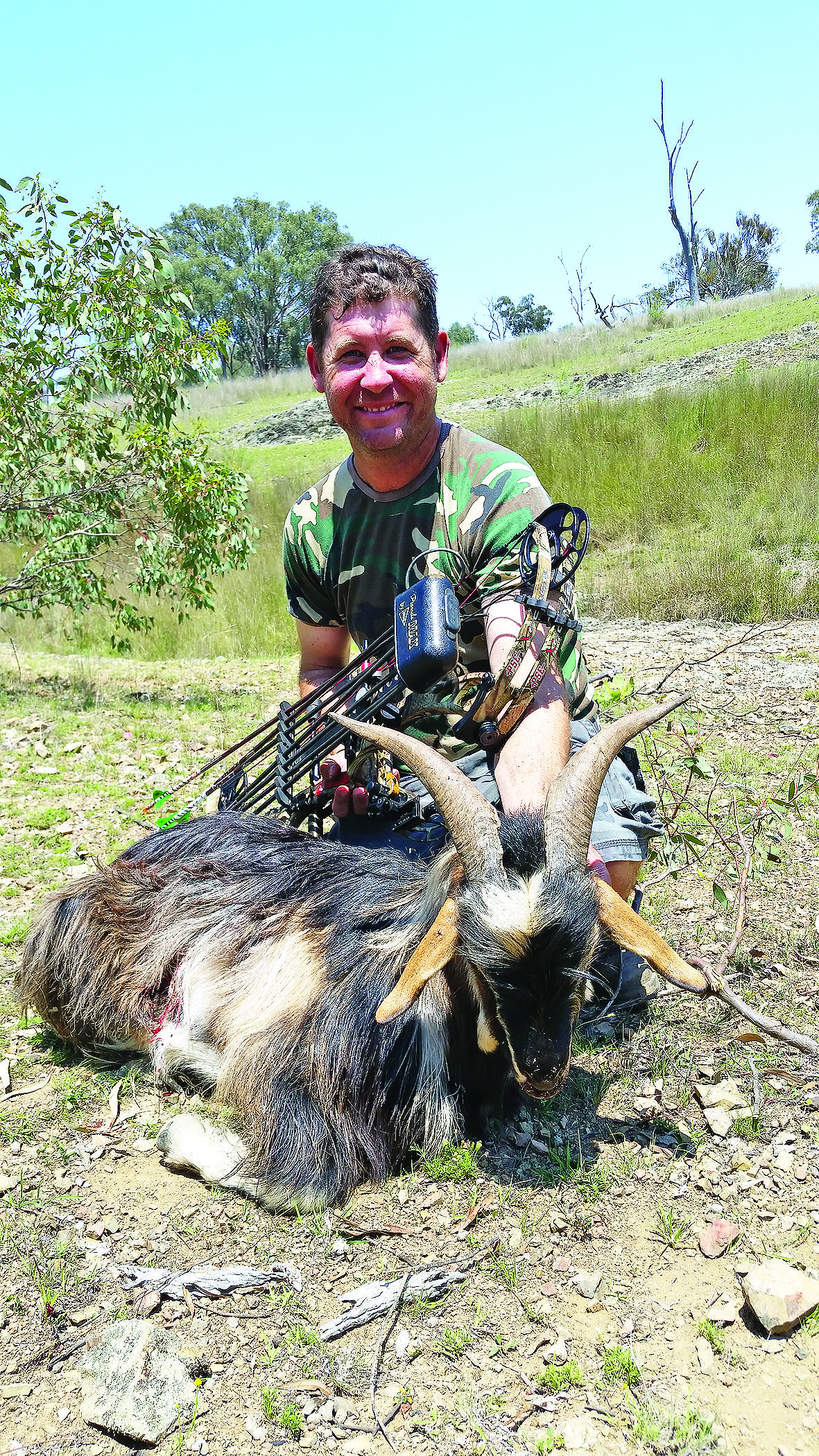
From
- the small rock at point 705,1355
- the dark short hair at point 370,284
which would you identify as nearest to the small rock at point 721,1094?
the small rock at point 705,1355

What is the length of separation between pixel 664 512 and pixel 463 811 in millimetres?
9275

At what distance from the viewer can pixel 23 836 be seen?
5.06 meters

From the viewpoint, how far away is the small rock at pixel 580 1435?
6.04 feet

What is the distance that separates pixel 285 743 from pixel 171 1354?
80.1 inches

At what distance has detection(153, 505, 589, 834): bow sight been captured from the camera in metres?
2.90

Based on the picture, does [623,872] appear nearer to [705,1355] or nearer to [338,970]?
[338,970]

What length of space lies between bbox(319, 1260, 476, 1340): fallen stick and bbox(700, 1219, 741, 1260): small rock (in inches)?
21.2

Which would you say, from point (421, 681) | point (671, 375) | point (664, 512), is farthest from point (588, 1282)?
point (671, 375)

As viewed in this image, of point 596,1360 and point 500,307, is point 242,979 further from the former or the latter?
point 500,307

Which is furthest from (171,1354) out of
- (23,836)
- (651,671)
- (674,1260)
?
(651,671)

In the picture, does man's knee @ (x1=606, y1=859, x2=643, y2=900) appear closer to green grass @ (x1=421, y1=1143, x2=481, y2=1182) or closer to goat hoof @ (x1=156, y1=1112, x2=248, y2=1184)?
green grass @ (x1=421, y1=1143, x2=481, y2=1182)

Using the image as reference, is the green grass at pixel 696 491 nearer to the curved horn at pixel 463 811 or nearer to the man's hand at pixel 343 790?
the man's hand at pixel 343 790

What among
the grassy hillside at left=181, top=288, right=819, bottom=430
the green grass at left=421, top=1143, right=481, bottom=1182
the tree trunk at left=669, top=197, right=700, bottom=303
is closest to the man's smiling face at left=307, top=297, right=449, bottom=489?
the green grass at left=421, top=1143, right=481, bottom=1182

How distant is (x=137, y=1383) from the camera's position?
6.63 feet
